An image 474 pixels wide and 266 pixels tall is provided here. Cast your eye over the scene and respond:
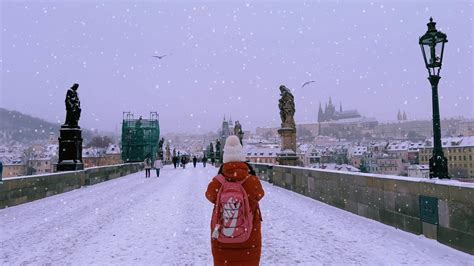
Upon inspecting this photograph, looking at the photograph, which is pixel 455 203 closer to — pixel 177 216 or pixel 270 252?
pixel 270 252

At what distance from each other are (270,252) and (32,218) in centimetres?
597

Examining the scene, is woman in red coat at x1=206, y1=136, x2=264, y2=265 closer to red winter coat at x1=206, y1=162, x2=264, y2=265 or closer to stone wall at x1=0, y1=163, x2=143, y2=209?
red winter coat at x1=206, y1=162, x2=264, y2=265

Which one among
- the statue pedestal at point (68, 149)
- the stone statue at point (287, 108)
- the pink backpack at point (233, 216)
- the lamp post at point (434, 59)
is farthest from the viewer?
the stone statue at point (287, 108)

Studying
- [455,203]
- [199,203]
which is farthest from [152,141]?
[455,203]

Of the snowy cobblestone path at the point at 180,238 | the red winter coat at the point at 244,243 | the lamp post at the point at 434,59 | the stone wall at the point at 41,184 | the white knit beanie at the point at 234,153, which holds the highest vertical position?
the lamp post at the point at 434,59

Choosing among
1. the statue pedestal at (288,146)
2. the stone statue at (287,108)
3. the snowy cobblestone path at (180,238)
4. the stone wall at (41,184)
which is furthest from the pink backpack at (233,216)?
the stone statue at (287,108)

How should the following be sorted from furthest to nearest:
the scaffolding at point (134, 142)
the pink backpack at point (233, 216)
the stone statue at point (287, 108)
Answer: the scaffolding at point (134, 142)
the stone statue at point (287, 108)
the pink backpack at point (233, 216)

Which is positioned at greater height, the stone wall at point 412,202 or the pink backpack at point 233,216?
the pink backpack at point 233,216

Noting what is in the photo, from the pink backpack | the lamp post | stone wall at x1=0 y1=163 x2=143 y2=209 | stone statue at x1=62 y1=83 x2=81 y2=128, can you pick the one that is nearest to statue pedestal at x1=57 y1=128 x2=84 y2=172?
stone statue at x1=62 y1=83 x2=81 y2=128

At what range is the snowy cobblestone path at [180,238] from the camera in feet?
17.6

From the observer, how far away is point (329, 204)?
34.9 ft

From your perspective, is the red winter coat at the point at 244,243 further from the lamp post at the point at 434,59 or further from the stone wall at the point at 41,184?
the stone wall at the point at 41,184

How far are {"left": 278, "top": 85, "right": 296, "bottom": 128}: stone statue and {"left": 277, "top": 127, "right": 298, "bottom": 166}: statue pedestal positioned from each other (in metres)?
0.28

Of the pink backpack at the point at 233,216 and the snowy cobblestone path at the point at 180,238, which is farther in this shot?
the snowy cobblestone path at the point at 180,238
